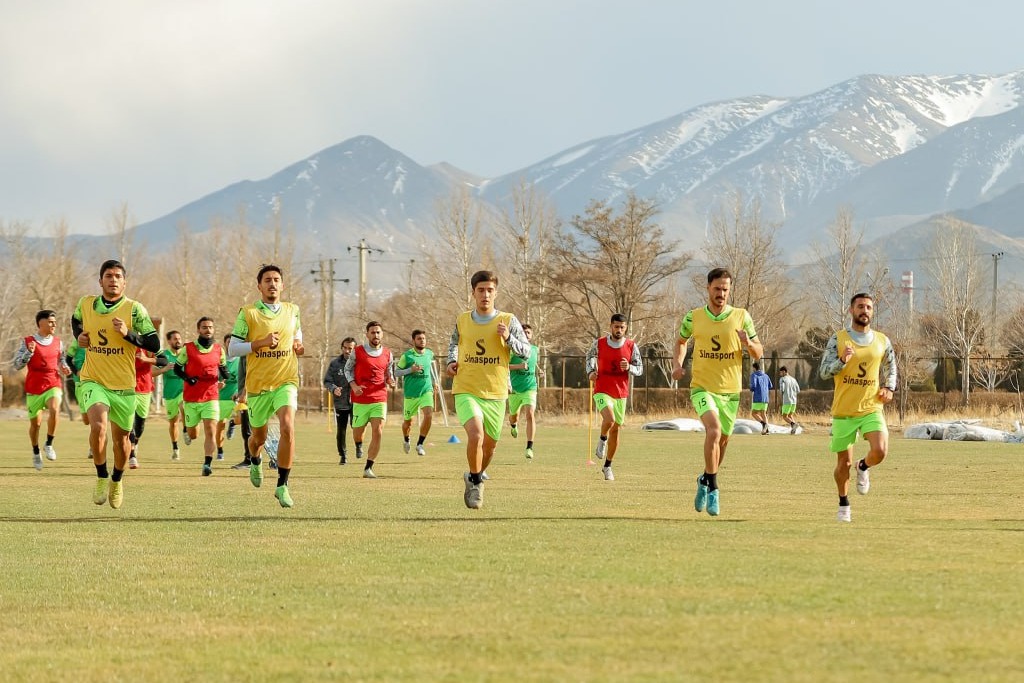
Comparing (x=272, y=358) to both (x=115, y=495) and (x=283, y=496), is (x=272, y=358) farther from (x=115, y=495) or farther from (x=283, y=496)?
(x=115, y=495)

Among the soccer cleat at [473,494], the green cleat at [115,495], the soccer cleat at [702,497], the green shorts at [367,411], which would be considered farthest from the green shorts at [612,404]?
the green cleat at [115,495]

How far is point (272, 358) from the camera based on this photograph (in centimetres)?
1446

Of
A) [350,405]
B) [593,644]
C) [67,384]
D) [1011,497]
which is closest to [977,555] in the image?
[593,644]

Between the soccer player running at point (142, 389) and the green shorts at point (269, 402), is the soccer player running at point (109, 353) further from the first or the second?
the green shorts at point (269, 402)

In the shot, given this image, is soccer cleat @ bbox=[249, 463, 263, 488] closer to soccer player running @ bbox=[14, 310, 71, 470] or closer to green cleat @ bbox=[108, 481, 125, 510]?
green cleat @ bbox=[108, 481, 125, 510]

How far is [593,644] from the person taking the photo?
7.12 metres

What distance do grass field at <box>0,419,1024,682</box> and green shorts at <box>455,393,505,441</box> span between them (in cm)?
87

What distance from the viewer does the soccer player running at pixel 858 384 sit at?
13.4m

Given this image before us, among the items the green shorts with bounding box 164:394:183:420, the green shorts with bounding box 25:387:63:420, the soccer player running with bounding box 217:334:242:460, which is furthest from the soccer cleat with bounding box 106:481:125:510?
the green shorts with bounding box 164:394:183:420

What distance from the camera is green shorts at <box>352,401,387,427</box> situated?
72.7ft

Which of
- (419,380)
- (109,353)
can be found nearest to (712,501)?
(109,353)

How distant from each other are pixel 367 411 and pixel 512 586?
44.0 feet

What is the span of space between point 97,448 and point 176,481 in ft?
18.8

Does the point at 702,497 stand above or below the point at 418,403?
below
